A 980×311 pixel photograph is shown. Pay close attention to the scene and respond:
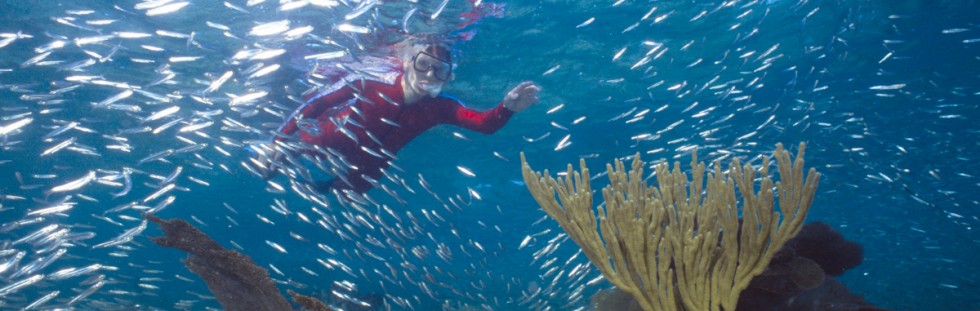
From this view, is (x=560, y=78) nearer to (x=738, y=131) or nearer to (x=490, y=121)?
(x=490, y=121)

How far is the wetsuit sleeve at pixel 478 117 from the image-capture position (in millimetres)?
8256

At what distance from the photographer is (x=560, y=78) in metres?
14.2

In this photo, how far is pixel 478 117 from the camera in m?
8.84

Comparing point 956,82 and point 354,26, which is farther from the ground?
point 354,26

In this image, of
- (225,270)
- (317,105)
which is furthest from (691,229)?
(317,105)

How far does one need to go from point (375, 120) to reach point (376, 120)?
19 mm

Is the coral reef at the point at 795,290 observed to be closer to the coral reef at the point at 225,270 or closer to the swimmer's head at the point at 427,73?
the coral reef at the point at 225,270

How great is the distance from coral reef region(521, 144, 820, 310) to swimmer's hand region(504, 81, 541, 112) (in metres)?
3.79

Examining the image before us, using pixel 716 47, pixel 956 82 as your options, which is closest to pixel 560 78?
pixel 716 47

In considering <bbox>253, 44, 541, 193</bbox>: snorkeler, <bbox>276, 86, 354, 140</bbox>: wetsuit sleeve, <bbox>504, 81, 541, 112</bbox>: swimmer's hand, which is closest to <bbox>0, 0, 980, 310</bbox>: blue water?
<bbox>276, 86, 354, 140</bbox>: wetsuit sleeve

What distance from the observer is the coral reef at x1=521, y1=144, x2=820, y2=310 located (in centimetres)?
309

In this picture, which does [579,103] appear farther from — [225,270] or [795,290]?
[225,270]

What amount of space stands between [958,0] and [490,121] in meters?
14.2

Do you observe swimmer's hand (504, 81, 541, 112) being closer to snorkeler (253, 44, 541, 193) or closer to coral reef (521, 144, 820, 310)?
snorkeler (253, 44, 541, 193)
